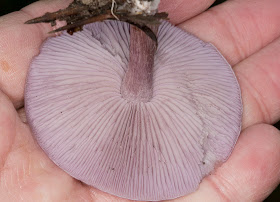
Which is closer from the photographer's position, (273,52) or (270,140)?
(270,140)

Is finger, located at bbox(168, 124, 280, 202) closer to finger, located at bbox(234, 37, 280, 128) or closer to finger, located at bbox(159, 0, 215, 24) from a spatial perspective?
finger, located at bbox(234, 37, 280, 128)

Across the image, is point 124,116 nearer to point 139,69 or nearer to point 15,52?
point 139,69

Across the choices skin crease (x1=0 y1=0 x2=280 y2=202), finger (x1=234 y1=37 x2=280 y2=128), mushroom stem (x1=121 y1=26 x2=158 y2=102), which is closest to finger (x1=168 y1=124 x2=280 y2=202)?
A: skin crease (x1=0 y1=0 x2=280 y2=202)

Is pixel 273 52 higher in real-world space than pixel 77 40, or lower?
lower

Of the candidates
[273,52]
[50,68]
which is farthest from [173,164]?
[273,52]

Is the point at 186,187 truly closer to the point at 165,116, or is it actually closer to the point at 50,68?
the point at 165,116

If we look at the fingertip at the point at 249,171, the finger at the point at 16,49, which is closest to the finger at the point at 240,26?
the fingertip at the point at 249,171

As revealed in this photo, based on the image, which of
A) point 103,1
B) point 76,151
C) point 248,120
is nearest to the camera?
point 103,1
